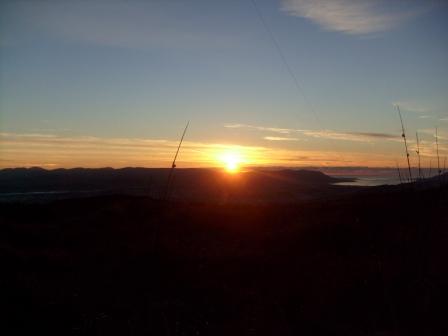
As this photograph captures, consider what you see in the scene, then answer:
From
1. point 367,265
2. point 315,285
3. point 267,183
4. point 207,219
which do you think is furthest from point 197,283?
point 267,183

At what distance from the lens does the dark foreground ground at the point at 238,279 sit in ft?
25.8

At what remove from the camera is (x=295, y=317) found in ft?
26.6

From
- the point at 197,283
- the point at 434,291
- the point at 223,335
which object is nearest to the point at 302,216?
the point at 197,283

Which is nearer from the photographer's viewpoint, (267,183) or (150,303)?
(150,303)

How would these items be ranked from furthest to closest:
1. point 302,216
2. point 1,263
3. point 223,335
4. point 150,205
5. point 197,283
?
point 150,205, point 302,216, point 1,263, point 197,283, point 223,335

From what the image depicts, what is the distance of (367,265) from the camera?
10961mm

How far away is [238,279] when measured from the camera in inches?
428

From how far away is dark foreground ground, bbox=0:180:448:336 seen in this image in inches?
309

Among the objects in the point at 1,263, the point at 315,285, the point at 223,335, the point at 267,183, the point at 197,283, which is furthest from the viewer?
the point at 267,183

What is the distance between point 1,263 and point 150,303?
4941mm

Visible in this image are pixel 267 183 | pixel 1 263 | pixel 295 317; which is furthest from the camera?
pixel 267 183

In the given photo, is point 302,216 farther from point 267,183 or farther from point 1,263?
point 267,183

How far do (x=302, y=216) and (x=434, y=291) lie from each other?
1221 centimetres

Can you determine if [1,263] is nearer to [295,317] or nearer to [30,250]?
[30,250]
